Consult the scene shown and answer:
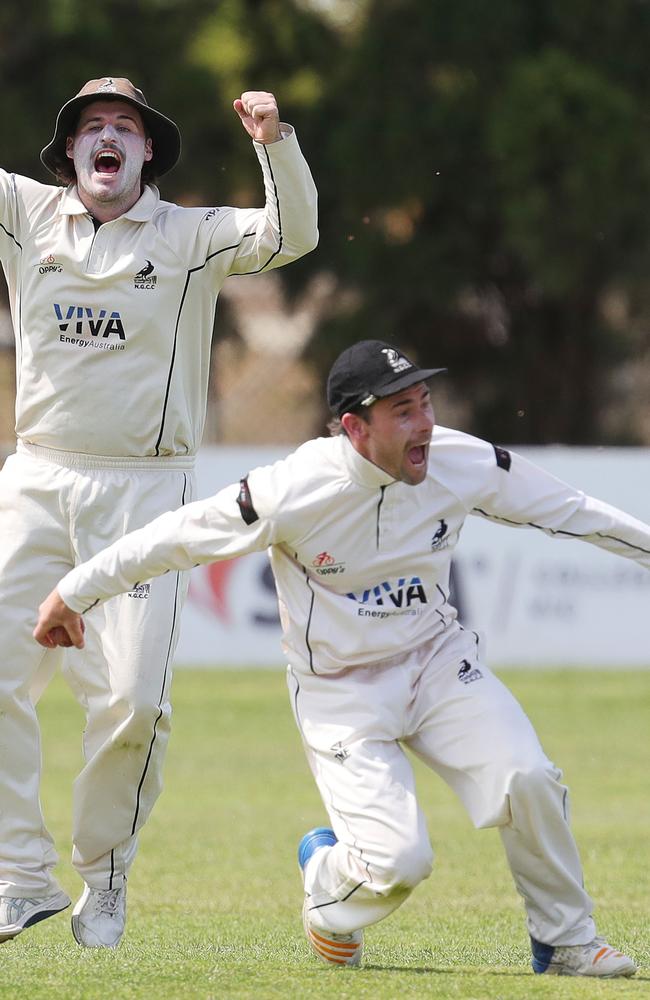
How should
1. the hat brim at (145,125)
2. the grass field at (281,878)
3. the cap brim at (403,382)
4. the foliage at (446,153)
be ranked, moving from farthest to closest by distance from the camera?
the foliage at (446,153), the hat brim at (145,125), the cap brim at (403,382), the grass field at (281,878)

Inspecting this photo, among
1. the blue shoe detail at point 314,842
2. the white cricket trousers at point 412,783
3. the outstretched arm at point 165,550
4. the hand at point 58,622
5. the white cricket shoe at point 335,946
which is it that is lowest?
the white cricket shoe at point 335,946

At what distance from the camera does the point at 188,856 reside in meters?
9.38

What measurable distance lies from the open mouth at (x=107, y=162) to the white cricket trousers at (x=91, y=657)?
3.43 feet

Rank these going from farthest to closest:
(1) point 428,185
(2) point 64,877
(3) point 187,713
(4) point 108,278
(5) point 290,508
Result: (1) point 428,185 → (3) point 187,713 → (2) point 64,877 → (4) point 108,278 → (5) point 290,508

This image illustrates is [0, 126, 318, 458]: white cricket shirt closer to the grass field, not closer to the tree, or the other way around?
the grass field

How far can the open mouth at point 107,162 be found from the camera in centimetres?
639

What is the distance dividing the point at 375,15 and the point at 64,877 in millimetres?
19255

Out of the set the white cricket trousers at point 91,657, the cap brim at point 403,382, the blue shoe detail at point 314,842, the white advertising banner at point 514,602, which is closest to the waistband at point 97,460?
the white cricket trousers at point 91,657

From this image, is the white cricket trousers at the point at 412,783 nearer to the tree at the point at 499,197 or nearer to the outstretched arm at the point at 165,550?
the outstretched arm at the point at 165,550

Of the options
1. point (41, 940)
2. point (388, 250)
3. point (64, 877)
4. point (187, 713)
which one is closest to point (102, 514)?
point (41, 940)

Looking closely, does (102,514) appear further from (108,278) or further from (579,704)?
(579,704)

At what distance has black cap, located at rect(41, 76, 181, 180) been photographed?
643 cm

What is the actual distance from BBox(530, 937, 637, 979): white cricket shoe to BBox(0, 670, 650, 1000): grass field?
3.1 inches

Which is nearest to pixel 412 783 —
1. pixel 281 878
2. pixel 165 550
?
pixel 165 550
